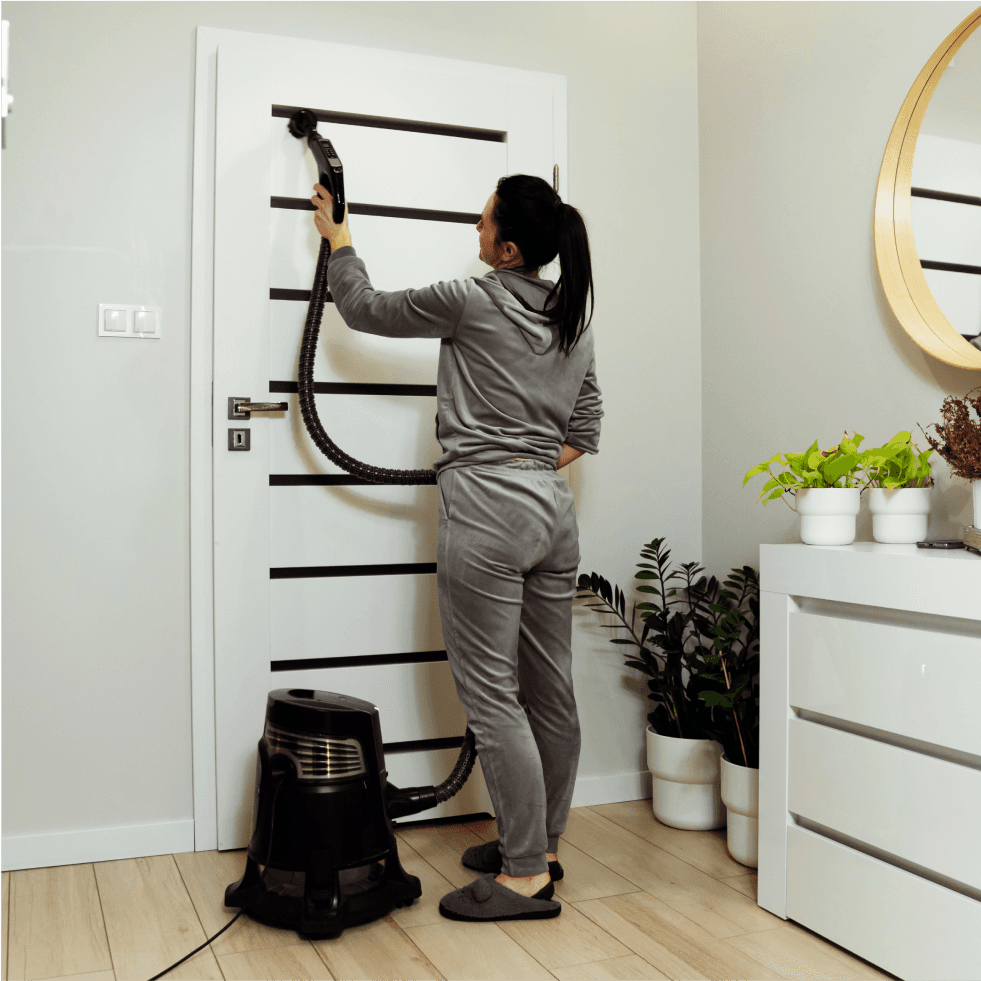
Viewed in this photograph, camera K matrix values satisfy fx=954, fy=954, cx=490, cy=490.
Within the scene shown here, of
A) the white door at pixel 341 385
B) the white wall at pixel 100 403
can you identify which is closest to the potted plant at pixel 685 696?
the white door at pixel 341 385

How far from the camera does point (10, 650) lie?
2076 mm

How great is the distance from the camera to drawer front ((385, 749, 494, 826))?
7.68 feet

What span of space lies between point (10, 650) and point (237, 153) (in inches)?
48.3

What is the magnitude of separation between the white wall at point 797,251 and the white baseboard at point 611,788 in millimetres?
627

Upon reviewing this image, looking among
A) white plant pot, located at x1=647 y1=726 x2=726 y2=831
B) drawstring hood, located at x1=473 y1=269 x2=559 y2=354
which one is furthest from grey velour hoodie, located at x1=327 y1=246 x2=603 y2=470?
white plant pot, located at x1=647 y1=726 x2=726 y2=831

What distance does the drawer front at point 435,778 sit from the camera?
2342 millimetres

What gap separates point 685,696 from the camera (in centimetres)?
236

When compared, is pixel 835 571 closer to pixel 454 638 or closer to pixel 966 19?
pixel 454 638

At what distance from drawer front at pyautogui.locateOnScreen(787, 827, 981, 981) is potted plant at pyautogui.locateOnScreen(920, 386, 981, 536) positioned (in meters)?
0.60

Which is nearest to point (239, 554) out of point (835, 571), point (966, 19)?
point (835, 571)

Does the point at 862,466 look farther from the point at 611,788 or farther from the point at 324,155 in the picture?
the point at 324,155

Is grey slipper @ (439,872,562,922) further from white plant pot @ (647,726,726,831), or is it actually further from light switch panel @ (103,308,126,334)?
light switch panel @ (103,308,126,334)

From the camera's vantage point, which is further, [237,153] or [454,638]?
[237,153]

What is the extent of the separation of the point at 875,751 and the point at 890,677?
13 centimetres
